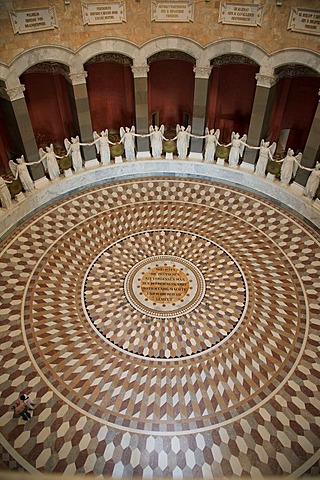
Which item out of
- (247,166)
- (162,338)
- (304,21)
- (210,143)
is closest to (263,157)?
(247,166)

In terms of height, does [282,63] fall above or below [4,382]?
above

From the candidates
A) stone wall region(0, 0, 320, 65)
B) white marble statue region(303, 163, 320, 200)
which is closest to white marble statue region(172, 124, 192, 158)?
stone wall region(0, 0, 320, 65)

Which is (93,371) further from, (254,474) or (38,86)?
(38,86)

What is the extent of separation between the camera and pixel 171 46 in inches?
480

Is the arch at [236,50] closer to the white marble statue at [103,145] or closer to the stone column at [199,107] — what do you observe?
the stone column at [199,107]

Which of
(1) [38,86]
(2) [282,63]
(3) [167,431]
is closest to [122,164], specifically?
(1) [38,86]

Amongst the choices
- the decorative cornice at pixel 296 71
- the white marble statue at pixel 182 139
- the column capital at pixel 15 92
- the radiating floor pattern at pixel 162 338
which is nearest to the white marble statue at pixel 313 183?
the radiating floor pattern at pixel 162 338

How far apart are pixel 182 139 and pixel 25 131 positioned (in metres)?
5.29

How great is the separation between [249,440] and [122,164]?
9704 millimetres

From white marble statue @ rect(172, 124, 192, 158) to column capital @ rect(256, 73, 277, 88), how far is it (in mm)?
2799

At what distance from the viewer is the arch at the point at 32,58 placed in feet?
35.1

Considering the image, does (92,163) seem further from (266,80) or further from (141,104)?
(266,80)

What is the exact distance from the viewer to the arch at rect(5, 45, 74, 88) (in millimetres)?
10711

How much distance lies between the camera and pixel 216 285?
9.51 metres
